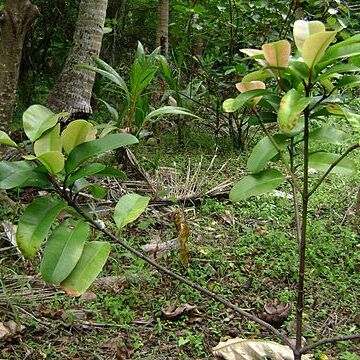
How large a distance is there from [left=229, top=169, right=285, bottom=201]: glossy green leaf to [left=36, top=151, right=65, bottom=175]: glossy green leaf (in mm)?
472

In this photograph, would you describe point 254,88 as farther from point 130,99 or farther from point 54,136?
point 130,99

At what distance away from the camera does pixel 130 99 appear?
3164 millimetres

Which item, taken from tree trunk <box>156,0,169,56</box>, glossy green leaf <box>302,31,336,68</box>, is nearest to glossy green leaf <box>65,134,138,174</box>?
glossy green leaf <box>302,31,336,68</box>

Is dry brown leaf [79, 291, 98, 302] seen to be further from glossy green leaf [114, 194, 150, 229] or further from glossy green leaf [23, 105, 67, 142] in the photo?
glossy green leaf [23, 105, 67, 142]

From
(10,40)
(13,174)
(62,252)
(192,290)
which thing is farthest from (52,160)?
(10,40)

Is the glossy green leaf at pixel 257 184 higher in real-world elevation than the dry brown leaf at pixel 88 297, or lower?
higher

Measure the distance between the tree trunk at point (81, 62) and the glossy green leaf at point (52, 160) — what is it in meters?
2.21

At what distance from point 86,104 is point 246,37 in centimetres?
134

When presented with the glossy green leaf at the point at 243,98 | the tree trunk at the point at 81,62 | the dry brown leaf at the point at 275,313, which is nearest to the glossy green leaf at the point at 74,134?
the glossy green leaf at the point at 243,98

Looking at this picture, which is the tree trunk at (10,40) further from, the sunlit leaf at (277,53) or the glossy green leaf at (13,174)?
the sunlit leaf at (277,53)

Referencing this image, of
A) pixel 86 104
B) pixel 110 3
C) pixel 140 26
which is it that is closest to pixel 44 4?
pixel 110 3

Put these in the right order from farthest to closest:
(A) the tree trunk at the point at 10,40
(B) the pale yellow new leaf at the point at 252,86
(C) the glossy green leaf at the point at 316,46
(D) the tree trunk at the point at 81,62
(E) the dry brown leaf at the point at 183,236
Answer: (D) the tree trunk at the point at 81,62
(A) the tree trunk at the point at 10,40
(E) the dry brown leaf at the point at 183,236
(B) the pale yellow new leaf at the point at 252,86
(C) the glossy green leaf at the point at 316,46

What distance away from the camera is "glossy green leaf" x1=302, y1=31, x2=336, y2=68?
3.27 feet

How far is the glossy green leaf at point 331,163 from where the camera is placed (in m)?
1.33
